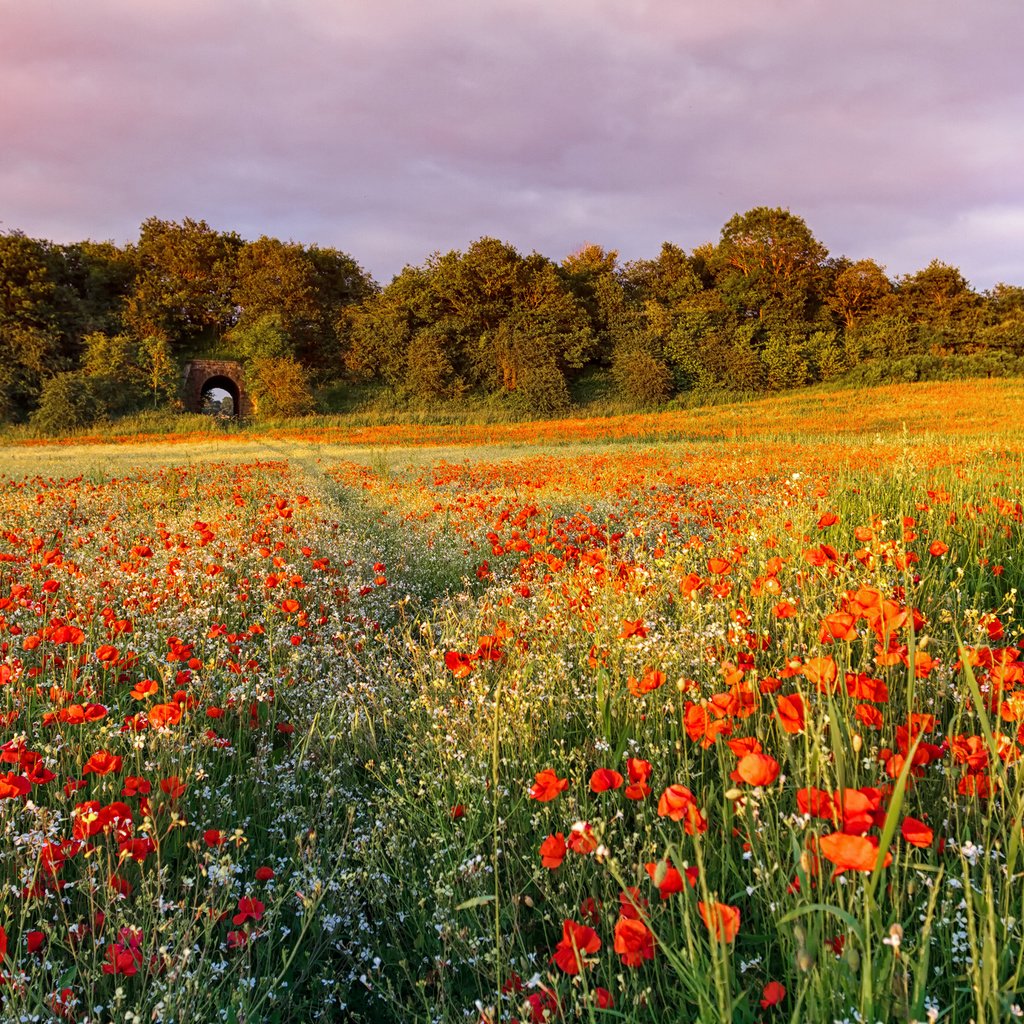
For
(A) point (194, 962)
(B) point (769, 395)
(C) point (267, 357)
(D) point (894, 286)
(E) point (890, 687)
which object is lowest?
(A) point (194, 962)

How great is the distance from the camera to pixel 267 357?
42.3 metres

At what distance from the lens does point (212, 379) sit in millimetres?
46750

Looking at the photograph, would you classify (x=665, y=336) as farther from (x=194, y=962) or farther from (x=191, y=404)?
(x=194, y=962)

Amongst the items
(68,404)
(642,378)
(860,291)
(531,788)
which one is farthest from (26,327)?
(860,291)

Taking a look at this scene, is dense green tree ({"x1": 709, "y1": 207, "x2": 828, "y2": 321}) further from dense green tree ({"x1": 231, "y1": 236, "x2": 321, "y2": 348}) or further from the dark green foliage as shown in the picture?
the dark green foliage

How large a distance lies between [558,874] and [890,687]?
1.37 m

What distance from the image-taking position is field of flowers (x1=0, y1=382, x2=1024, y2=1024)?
1.35 m

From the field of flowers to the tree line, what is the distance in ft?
126

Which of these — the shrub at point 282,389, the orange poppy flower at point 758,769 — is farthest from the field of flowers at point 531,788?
the shrub at point 282,389

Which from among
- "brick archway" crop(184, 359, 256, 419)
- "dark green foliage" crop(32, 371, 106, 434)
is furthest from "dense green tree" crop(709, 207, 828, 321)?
"dark green foliage" crop(32, 371, 106, 434)

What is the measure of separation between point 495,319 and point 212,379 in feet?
65.8

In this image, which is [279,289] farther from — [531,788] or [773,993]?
[773,993]

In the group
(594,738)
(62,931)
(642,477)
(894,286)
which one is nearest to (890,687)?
(594,738)

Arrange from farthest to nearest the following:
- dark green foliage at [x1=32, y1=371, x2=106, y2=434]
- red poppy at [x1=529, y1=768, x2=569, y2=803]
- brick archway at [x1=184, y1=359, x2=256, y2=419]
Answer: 1. brick archway at [x1=184, y1=359, x2=256, y2=419]
2. dark green foliage at [x1=32, y1=371, x2=106, y2=434]
3. red poppy at [x1=529, y1=768, x2=569, y2=803]
